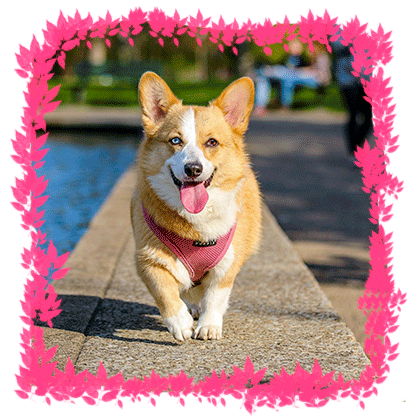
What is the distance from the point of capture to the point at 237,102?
12.2 feet

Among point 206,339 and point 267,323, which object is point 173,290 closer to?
point 206,339

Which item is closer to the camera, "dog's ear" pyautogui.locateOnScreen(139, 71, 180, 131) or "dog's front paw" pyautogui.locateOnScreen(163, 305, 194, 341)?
"dog's front paw" pyautogui.locateOnScreen(163, 305, 194, 341)

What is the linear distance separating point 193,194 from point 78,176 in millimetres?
8207

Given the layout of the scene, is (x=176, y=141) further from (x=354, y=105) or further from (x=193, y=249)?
(x=354, y=105)

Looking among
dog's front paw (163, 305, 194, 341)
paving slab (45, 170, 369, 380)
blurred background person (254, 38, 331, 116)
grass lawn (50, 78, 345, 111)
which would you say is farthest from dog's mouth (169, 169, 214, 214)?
grass lawn (50, 78, 345, 111)

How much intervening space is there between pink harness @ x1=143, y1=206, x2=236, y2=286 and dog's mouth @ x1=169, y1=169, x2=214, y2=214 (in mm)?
212

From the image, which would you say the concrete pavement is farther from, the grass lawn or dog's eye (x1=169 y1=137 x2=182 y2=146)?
the grass lawn

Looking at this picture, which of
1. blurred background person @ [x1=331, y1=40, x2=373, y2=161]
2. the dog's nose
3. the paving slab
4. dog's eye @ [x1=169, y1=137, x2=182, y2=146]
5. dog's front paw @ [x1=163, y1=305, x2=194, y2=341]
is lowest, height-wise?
blurred background person @ [x1=331, y1=40, x2=373, y2=161]

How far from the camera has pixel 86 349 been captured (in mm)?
3486

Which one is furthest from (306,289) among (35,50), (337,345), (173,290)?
(35,50)

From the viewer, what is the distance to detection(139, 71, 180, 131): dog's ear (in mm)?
3625

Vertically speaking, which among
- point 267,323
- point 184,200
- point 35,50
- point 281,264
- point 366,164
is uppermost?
point 35,50

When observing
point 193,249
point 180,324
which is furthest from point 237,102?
point 180,324

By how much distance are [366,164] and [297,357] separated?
42.9 inches
